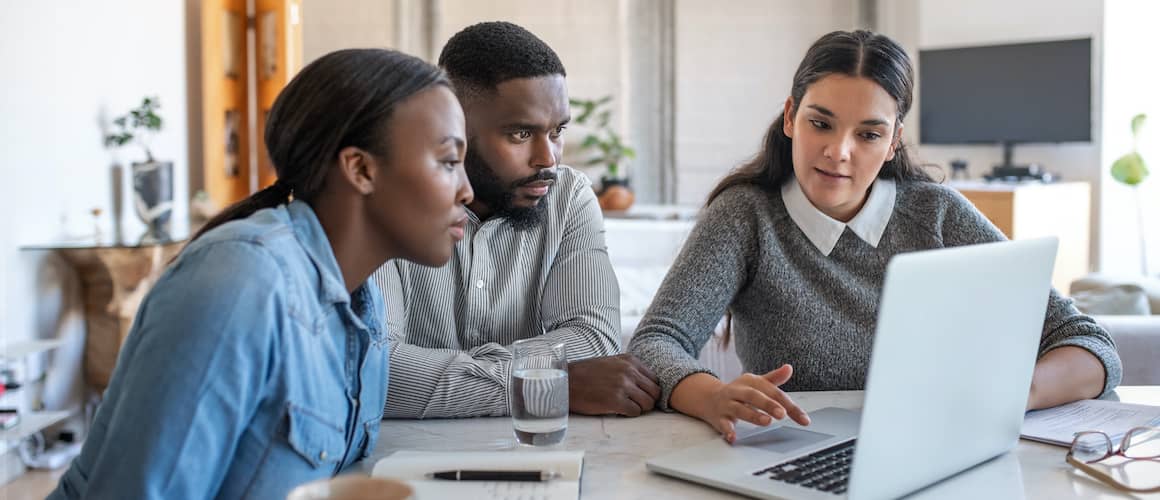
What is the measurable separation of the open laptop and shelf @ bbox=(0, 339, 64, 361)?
2758 millimetres

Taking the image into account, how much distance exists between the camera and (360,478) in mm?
709

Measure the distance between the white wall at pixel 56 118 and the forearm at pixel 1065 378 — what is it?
3.15 metres

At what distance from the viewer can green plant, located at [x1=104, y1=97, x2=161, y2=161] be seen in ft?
13.6

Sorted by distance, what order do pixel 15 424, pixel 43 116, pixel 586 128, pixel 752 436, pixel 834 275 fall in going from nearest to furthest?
pixel 752 436 → pixel 834 275 → pixel 15 424 → pixel 43 116 → pixel 586 128

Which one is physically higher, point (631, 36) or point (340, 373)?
point (631, 36)

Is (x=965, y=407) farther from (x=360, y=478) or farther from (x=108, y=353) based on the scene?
(x=108, y=353)

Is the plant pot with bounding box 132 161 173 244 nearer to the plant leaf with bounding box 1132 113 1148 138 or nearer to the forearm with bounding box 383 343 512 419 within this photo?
the forearm with bounding box 383 343 512 419

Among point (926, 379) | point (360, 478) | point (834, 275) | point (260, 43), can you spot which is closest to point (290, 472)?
point (360, 478)

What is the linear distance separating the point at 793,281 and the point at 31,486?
268 centimetres

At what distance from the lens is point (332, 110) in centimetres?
108

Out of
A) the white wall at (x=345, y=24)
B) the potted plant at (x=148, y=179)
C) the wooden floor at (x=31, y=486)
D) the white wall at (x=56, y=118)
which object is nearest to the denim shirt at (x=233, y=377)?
the wooden floor at (x=31, y=486)

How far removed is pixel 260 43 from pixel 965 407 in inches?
202

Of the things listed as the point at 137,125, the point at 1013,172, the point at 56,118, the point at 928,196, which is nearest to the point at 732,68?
the point at 1013,172

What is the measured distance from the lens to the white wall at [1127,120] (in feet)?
16.2
